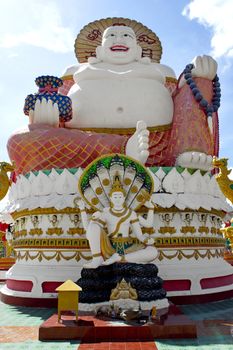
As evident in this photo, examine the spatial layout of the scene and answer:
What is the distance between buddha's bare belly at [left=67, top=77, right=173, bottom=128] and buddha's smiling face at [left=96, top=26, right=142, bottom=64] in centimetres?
79

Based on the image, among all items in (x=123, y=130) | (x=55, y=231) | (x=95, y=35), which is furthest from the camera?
(x=95, y=35)

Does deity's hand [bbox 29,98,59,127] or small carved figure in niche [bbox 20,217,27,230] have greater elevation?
deity's hand [bbox 29,98,59,127]

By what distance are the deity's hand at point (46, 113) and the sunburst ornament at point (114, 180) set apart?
1.93 metres

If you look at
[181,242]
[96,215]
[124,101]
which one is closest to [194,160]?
[181,242]

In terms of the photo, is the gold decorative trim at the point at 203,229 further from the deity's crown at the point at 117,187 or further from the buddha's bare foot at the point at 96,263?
the buddha's bare foot at the point at 96,263

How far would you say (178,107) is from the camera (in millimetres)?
8172

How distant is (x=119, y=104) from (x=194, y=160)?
7.36ft

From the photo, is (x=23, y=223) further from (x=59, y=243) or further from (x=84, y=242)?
(x=84, y=242)

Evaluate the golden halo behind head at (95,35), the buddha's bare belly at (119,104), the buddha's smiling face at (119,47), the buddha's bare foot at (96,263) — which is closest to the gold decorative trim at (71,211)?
the buddha's bare foot at (96,263)

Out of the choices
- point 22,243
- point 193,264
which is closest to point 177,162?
point 193,264

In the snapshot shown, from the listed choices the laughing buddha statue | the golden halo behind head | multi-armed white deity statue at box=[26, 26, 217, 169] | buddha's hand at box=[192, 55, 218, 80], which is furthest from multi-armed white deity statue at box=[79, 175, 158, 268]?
the golden halo behind head

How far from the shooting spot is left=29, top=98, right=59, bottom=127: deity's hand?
25.0 feet

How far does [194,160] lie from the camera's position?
7184 millimetres

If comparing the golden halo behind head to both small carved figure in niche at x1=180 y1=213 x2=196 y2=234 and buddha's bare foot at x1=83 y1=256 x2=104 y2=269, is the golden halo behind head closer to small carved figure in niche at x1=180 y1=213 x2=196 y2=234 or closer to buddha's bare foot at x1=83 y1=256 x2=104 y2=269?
small carved figure in niche at x1=180 y1=213 x2=196 y2=234
